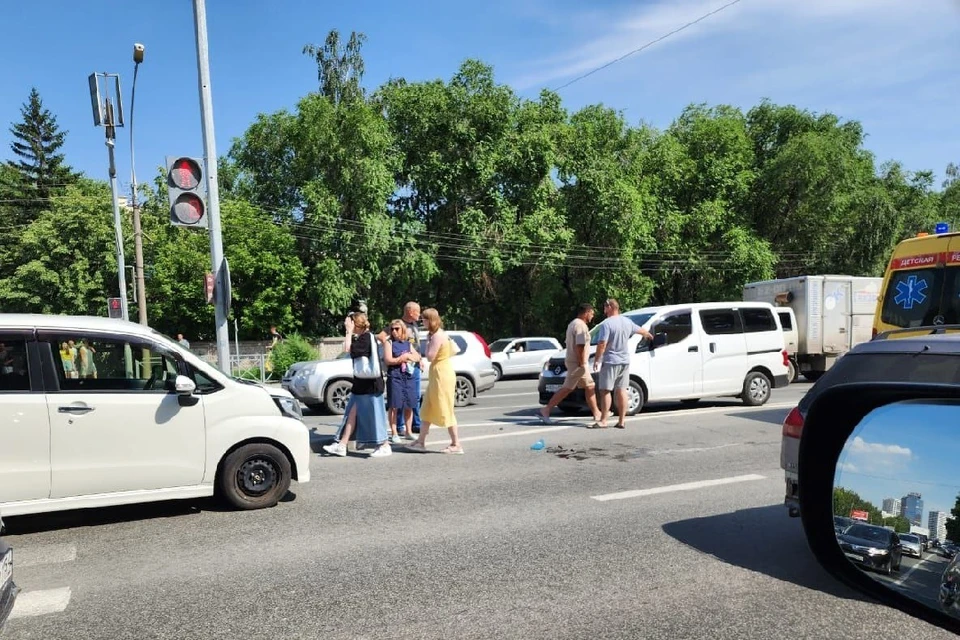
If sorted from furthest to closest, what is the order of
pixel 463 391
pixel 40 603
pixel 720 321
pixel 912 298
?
1. pixel 463 391
2. pixel 720 321
3. pixel 912 298
4. pixel 40 603

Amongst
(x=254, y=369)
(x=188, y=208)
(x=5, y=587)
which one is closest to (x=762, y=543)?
(x=5, y=587)

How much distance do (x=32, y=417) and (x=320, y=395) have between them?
7.64m

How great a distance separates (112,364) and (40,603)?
222cm

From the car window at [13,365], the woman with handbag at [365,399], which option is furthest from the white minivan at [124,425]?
the woman with handbag at [365,399]

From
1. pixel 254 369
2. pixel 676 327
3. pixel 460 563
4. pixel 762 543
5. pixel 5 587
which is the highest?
pixel 676 327

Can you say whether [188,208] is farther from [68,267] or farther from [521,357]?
[68,267]

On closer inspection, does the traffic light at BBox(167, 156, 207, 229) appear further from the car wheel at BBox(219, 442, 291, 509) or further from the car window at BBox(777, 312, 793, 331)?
the car window at BBox(777, 312, 793, 331)

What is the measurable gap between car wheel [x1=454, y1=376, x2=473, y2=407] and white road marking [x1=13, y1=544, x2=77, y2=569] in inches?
393

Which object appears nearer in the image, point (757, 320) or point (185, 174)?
point (185, 174)

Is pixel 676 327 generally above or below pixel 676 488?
above

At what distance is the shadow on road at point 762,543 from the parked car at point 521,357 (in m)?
18.7

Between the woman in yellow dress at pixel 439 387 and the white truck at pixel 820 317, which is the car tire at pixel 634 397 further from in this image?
the white truck at pixel 820 317

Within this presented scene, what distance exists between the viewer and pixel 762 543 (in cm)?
512

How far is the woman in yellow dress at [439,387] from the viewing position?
8.66 metres
